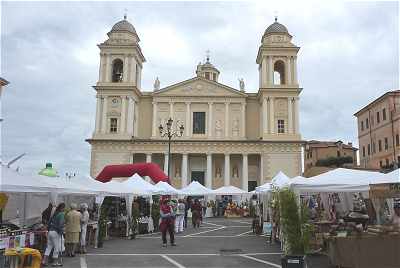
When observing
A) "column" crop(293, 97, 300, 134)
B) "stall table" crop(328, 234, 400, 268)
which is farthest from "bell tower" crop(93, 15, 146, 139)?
"stall table" crop(328, 234, 400, 268)

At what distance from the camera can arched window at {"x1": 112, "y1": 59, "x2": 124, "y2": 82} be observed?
160ft

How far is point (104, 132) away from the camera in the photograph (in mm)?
46312

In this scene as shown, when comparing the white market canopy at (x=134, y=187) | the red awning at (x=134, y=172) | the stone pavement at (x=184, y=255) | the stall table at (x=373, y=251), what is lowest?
the stone pavement at (x=184, y=255)

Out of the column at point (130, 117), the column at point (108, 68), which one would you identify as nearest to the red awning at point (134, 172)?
the column at point (130, 117)

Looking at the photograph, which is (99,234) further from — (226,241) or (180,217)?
(180,217)

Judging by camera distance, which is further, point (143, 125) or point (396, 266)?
point (143, 125)

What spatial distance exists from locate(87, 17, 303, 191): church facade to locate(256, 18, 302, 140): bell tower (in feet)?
0.38

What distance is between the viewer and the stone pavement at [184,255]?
1091 cm

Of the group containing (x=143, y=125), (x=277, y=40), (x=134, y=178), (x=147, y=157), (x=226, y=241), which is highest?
(x=277, y=40)

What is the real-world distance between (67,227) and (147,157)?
34.3 meters

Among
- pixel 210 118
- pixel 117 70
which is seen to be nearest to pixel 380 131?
pixel 210 118

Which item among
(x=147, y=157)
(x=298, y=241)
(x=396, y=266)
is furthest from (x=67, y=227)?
(x=147, y=157)

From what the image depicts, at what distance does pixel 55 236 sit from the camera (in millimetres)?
10820

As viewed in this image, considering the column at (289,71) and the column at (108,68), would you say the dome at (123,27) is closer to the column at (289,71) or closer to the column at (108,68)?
the column at (108,68)
